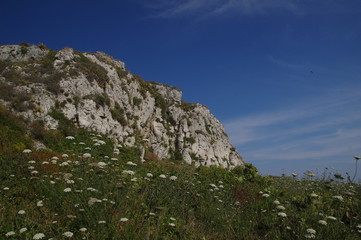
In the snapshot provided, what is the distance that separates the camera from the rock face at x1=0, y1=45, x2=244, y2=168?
2117cm

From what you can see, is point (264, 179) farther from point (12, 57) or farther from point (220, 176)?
point (12, 57)

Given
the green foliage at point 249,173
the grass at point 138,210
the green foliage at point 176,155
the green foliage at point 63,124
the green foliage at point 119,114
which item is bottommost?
the grass at point 138,210

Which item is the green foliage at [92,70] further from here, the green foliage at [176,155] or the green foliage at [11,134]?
the green foliage at [176,155]

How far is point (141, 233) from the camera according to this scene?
504 centimetres

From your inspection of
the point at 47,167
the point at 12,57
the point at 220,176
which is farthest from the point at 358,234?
the point at 12,57

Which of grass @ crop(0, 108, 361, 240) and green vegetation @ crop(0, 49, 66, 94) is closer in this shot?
grass @ crop(0, 108, 361, 240)

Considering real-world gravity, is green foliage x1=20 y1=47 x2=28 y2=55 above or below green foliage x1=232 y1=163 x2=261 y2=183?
above

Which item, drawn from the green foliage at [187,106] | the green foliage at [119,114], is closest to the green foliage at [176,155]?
the green foliage at [187,106]

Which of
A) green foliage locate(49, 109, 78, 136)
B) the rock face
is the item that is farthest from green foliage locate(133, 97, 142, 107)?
green foliage locate(49, 109, 78, 136)

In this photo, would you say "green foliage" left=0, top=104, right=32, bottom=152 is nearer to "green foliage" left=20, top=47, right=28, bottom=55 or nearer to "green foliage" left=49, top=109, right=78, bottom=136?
"green foliage" left=49, top=109, right=78, bottom=136

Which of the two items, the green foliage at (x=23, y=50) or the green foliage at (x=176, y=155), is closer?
the green foliage at (x=176, y=155)

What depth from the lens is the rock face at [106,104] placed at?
21.2 m

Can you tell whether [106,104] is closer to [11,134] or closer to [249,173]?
[11,134]

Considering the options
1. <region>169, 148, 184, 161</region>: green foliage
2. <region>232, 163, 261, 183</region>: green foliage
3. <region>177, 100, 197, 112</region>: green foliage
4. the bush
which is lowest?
<region>232, 163, 261, 183</region>: green foliage
